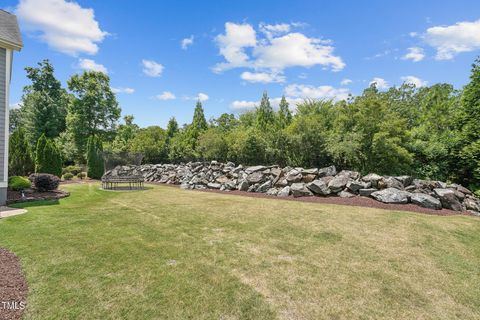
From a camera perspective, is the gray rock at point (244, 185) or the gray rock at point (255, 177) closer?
the gray rock at point (255, 177)

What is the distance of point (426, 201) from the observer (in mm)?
6723

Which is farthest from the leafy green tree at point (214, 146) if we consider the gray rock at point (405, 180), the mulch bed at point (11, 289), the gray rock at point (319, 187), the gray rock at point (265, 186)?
the mulch bed at point (11, 289)

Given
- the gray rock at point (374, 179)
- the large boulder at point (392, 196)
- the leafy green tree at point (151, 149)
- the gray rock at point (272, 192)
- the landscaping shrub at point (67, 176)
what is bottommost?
the landscaping shrub at point (67, 176)

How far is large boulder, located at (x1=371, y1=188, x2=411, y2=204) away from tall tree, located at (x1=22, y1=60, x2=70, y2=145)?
101 ft

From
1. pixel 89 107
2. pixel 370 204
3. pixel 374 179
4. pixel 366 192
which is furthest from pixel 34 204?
pixel 89 107

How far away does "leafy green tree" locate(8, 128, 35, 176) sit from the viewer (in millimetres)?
11625

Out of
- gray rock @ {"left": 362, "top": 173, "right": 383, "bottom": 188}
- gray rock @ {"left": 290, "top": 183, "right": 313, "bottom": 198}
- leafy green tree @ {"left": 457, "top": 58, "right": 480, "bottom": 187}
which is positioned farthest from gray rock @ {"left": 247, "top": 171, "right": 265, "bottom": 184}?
leafy green tree @ {"left": 457, "top": 58, "right": 480, "bottom": 187}

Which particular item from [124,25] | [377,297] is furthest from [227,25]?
[377,297]

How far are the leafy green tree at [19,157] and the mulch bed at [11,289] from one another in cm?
1180

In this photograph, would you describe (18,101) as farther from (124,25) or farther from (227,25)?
(227,25)

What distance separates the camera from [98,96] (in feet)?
77.8

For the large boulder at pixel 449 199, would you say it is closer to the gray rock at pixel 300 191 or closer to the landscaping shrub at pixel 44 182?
the gray rock at pixel 300 191

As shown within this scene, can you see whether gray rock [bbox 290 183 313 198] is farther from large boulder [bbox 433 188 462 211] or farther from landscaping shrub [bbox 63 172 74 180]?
landscaping shrub [bbox 63 172 74 180]

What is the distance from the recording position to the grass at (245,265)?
231 centimetres
